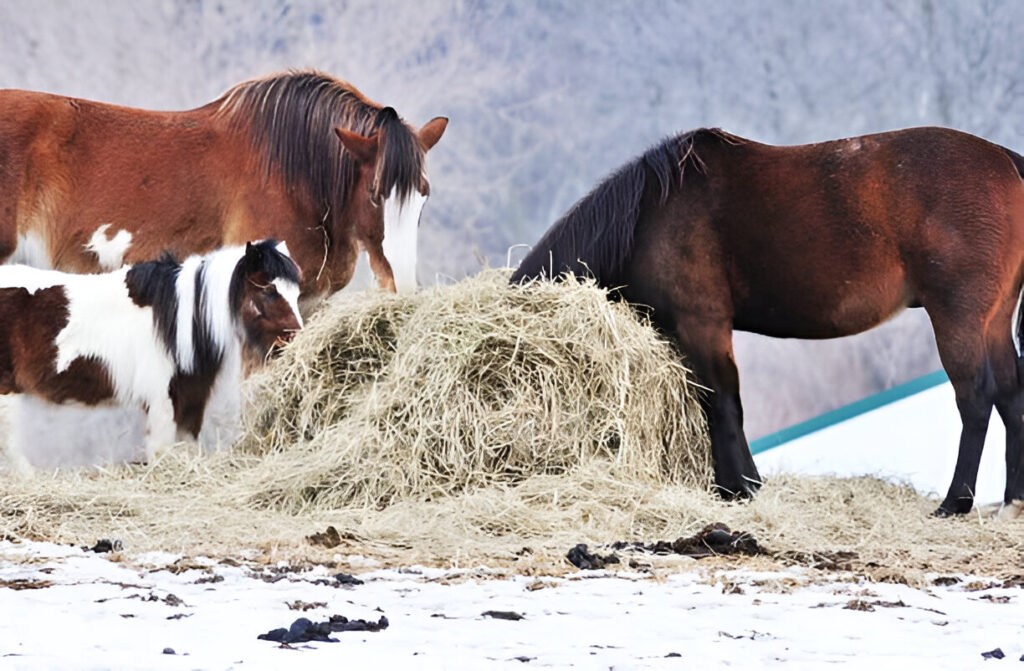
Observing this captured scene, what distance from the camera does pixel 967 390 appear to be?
12.0 feet

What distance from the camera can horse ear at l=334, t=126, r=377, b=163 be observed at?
4465 millimetres

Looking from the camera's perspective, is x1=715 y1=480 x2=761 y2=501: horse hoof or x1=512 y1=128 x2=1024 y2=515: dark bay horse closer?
x1=512 y1=128 x2=1024 y2=515: dark bay horse

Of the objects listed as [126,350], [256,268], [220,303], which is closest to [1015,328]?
[256,268]

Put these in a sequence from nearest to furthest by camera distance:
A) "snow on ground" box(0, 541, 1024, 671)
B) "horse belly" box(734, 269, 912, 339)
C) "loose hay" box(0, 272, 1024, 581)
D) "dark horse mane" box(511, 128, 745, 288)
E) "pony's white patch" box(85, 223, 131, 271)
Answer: "snow on ground" box(0, 541, 1024, 671) → "loose hay" box(0, 272, 1024, 581) → "horse belly" box(734, 269, 912, 339) → "dark horse mane" box(511, 128, 745, 288) → "pony's white patch" box(85, 223, 131, 271)

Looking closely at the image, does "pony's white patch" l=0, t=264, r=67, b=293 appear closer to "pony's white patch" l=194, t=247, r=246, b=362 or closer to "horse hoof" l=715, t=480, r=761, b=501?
"pony's white patch" l=194, t=247, r=246, b=362

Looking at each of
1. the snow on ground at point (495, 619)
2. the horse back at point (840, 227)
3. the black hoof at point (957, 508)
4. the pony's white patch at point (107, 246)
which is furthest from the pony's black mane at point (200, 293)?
the black hoof at point (957, 508)

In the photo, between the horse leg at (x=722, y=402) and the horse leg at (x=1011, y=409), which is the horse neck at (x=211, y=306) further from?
the horse leg at (x=1011, y=409)

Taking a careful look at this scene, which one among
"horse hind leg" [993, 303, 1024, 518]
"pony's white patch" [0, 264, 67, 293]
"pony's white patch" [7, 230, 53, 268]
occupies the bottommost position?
"horse hind leg" [993, 303, 1024, 518]

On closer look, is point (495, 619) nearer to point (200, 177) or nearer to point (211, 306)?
point (211, 306)

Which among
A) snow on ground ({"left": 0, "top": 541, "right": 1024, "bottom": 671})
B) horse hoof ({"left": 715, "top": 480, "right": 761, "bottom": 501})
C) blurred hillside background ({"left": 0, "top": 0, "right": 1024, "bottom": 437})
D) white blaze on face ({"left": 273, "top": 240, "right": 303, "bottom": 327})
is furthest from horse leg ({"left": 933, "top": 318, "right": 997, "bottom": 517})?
white blaze on face ({"left": 273, "top": 240, "right": 303, "bottom": 327})

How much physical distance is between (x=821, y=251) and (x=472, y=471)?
1.36 meters

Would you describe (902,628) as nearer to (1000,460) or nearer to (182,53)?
(1000,460)

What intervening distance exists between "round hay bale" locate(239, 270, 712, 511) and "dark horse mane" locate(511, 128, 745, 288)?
0.70ft

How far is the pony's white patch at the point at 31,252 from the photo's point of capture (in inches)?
179
